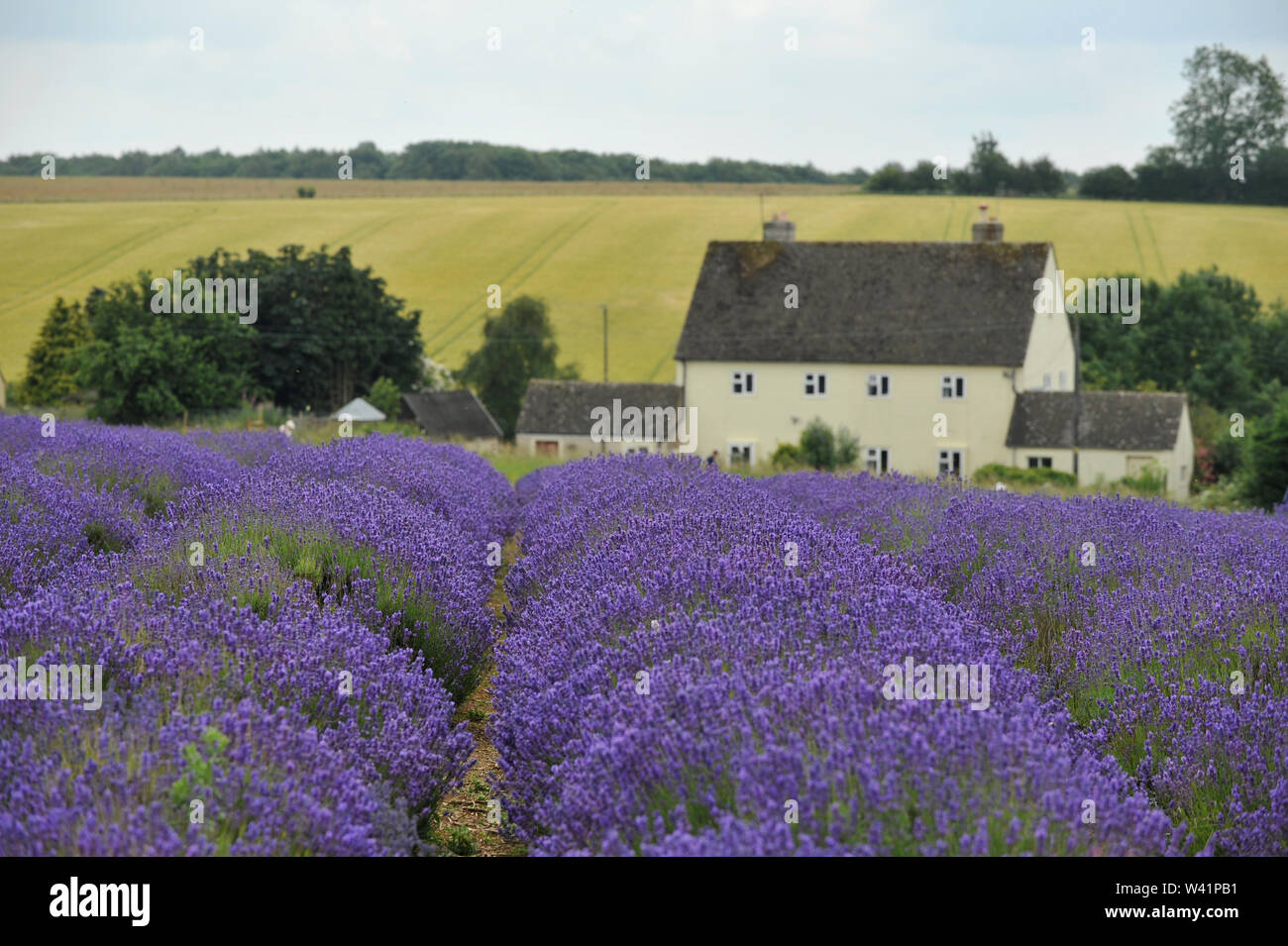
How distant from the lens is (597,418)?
42.0 m

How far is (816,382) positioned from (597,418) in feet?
23.5

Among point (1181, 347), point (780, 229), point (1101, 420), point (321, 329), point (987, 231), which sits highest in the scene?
point (780, 229)

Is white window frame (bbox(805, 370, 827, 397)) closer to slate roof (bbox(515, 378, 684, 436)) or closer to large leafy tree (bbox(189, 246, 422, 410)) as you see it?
slate roof (bbox(515, 378, 684, 436))

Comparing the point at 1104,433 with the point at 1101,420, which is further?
the point at 1101,420

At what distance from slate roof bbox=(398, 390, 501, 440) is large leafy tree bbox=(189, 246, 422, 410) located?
2.91m

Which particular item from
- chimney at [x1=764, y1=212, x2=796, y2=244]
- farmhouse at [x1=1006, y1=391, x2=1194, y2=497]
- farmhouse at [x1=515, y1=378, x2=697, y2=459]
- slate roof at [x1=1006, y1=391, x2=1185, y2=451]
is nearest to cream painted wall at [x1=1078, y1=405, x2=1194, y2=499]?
farmhouse at [x1=1006, y1=391, x2=1194, y2=497]

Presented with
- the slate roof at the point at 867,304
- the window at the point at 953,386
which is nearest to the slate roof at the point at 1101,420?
the window at the point at 953,386

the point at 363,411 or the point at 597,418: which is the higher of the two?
the point at 363,411

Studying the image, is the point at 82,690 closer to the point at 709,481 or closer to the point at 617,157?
the point at 709,481

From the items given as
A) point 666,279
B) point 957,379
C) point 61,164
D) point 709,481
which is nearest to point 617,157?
point 666,279

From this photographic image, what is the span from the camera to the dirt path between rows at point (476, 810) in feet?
14.3

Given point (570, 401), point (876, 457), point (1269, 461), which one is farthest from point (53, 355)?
point (1269, 461)

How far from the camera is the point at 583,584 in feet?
16.0

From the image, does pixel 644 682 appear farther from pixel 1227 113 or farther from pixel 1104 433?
pixel 1227 113
